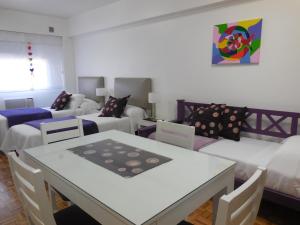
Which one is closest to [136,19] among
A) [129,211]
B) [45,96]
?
[45,96]

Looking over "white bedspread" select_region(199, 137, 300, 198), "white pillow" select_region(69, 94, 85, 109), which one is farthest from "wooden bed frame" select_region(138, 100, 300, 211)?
"white pillow" select_region(69, 94, 85, 109)

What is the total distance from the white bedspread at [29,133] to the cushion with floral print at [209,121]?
1326 mm

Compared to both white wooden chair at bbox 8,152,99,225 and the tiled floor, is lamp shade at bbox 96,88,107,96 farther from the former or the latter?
white wooden chair at bbox 8,152,99,225

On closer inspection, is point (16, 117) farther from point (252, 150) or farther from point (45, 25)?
point (252, 150)

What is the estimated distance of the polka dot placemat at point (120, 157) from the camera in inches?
53.8

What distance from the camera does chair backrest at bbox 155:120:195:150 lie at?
5.98 feet

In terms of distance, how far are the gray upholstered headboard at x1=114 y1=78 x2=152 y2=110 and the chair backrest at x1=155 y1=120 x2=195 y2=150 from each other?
193 centimetres

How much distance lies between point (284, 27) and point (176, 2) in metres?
1.51

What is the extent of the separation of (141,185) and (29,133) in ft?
7.68

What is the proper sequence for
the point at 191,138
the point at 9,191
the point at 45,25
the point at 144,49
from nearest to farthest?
the point at 191,138 < the point at 9,191 < the point at 144,49 < the point at 45,25

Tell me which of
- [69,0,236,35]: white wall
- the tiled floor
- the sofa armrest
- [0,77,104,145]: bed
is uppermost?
[69,0,236,35]: white wall

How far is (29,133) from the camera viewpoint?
2930mm

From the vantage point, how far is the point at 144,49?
158 inches

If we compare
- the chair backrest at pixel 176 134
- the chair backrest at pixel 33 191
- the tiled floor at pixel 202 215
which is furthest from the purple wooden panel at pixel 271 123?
the chair backrest at pixel 33 191
